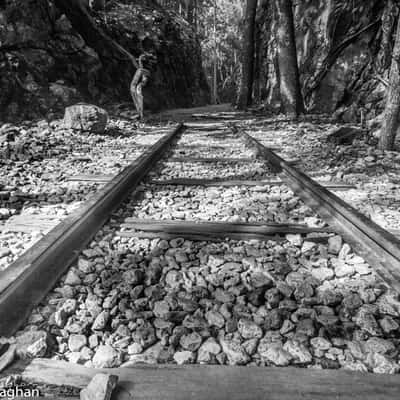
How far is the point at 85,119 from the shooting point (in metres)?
6.31

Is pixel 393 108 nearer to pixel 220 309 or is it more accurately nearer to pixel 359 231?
pixel 359 231

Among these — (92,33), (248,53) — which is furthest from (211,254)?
(248,53)

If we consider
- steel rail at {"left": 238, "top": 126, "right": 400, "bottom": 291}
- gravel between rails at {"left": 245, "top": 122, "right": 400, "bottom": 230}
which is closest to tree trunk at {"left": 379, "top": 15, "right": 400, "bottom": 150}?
gravel between rails at {"left": 245, "top": 122, "right": 400, "bottom": 230}

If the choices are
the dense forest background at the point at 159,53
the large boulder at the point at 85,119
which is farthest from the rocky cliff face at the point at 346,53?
the large boulder at the point at 85,119

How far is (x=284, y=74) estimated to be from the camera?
9164mm

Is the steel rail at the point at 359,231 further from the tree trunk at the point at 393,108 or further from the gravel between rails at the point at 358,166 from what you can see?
the tree trunk at the point at 393,108

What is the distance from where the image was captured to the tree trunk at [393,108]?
436cm

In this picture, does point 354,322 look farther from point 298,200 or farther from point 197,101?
point 197,101

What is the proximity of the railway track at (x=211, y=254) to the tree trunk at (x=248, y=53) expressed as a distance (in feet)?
44.1

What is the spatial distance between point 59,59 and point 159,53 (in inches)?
351

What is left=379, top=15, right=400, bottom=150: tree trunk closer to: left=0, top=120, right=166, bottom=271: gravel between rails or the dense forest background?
the dense forest background

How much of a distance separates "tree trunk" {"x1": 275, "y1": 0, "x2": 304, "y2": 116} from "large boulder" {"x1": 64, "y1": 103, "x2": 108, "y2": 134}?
5103 millimetres

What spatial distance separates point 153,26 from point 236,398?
19.0 meters

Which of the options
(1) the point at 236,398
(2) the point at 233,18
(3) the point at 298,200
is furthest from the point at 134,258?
(2) the point at 233,18
